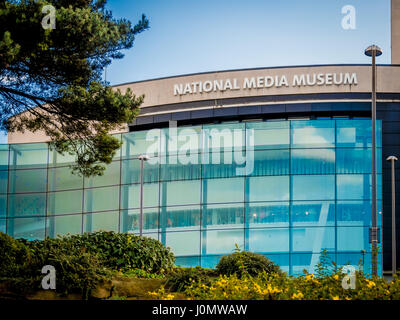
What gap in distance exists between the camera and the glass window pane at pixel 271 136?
31.4 metres

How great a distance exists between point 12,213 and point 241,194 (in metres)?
15.0

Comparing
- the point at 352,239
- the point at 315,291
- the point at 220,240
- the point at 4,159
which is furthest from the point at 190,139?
the point at 315,291

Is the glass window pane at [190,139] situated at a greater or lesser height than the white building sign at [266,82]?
lesser

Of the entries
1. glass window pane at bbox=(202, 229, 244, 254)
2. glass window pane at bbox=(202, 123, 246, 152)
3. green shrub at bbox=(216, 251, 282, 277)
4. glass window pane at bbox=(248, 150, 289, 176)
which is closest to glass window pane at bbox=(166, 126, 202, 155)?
glass window pane at bbox=(202, 123, 246, 152)

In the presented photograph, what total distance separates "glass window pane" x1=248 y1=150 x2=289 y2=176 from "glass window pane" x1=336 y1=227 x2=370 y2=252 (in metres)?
4.41

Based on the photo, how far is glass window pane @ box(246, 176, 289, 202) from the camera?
31.0 metres

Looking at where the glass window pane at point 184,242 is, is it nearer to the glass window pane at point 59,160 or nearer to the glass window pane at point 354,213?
the glass window pane at point 354,213

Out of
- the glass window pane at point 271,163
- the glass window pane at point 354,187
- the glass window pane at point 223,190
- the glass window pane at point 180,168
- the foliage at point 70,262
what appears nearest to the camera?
the foliage at point 70,262

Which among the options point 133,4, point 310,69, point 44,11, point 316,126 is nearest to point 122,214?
point 316,126

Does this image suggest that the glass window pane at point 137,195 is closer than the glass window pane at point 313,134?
No

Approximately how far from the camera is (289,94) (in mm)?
36156

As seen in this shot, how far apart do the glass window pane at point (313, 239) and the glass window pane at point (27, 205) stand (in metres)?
16.1

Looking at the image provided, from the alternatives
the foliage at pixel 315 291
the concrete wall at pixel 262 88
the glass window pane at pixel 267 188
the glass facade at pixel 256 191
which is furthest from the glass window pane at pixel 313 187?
the foliage at pixel 315 291

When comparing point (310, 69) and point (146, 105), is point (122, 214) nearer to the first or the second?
point (146, 105)
